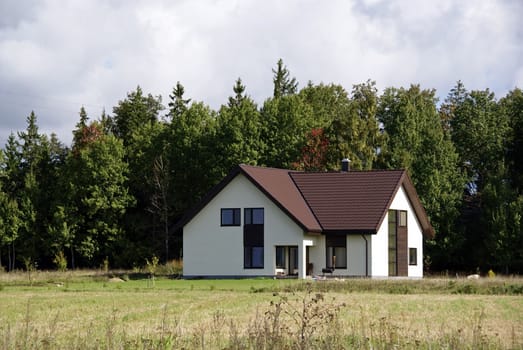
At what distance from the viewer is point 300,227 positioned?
53.5 m

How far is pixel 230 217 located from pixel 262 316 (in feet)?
112

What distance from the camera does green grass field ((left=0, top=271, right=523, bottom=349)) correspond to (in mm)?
11773

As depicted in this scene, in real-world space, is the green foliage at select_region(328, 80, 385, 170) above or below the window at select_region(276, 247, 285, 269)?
above

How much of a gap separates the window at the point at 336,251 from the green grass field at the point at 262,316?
558 inches

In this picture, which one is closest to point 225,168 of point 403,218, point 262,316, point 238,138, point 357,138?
point 238,138

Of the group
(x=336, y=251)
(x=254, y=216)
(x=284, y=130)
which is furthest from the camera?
(x=284, y=130)

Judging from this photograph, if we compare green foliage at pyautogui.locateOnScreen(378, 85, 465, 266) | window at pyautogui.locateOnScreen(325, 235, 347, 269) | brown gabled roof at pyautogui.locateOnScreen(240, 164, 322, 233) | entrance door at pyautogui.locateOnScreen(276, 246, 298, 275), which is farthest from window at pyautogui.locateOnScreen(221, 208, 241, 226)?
green foliage at pyautogui.locateOnScreen(378, 85, 465, 266)

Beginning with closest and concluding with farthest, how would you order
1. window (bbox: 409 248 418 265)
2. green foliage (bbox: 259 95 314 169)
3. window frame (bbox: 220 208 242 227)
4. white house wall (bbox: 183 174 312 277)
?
white house wall (bbox: 183 174 312 277) → window frame (bbox: 220 208 242 227) → window (bbox: 409 248 418 265) → green foliage (bbox: 259 95 314 169)

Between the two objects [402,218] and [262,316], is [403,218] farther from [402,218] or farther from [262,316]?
[262,316]

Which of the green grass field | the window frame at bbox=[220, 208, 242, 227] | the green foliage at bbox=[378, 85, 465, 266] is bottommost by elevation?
the green grass field

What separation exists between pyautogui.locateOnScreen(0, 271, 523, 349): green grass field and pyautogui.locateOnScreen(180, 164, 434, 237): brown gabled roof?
1206cm

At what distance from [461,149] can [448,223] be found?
9.49 meters

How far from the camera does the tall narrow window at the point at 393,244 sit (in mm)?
56219

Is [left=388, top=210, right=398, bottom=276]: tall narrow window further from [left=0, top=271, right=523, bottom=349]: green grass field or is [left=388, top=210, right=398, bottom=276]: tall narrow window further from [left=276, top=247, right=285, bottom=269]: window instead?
[left=0, top=271, right=523, bottom=349]: green grass field
